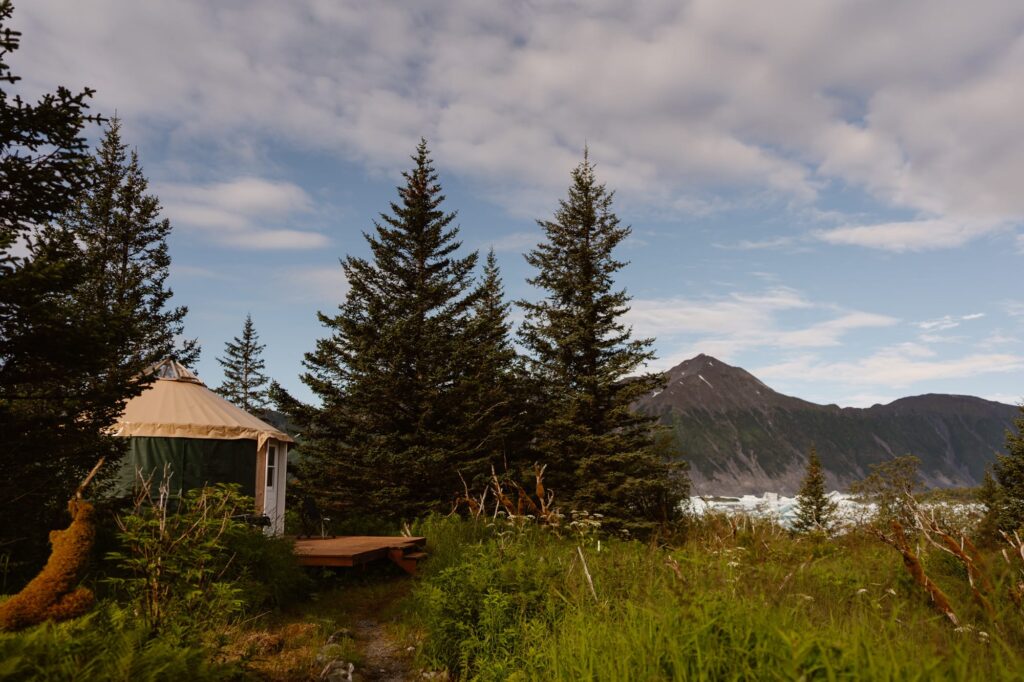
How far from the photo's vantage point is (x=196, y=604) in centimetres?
461

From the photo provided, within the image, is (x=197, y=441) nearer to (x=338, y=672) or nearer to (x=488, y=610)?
(x=338, y=672)

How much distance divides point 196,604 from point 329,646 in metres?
1.67

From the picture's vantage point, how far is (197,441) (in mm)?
12523

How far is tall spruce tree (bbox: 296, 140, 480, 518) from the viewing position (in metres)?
15.5

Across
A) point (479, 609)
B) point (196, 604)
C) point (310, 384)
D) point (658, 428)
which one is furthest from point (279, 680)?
point (658, 428)

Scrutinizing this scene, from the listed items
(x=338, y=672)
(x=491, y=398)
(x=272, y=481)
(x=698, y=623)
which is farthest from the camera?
(x=491, y=398)

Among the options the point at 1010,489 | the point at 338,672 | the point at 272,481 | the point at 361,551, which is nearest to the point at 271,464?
the point at 272,481

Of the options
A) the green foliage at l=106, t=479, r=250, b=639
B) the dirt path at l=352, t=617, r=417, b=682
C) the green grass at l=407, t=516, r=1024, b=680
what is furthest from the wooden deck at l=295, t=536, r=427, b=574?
the green foliage at l=106, t=479, r=250, b=639

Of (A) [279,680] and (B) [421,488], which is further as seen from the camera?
(B) [421,488]

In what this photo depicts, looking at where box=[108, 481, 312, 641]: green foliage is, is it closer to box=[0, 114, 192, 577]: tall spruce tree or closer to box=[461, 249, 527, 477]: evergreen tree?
box=[0, 114, 192, 577]: tall spruce tree

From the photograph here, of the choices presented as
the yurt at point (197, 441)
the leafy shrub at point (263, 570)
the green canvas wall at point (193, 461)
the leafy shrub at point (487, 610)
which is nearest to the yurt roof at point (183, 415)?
the yurt at point (197, 441)

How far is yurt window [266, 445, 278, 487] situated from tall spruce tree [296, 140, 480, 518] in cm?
183

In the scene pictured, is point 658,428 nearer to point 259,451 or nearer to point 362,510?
point 362,510

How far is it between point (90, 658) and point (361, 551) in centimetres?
651
